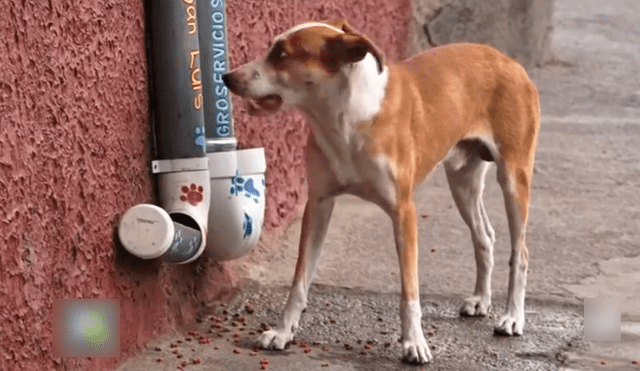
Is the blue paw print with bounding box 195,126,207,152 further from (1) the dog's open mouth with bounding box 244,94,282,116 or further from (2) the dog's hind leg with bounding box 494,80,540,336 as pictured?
(2) the dog's hind leg with bounding box 494,80,540,336

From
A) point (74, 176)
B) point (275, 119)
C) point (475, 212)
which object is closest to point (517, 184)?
point (475, 212)

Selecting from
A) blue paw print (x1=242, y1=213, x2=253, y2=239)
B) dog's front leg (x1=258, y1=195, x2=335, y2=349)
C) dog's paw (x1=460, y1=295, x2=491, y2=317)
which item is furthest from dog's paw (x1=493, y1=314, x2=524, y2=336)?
blue paw print (x1=242, y1=213, x2=253, y2=239)

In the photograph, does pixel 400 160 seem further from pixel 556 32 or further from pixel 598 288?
pixel 556 32

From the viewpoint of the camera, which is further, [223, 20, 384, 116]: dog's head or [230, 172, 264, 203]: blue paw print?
[230, 172, 264, 203]: blue paw print

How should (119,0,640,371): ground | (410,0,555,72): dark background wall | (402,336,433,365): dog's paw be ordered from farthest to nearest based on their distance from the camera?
(410,0,555,72): dark background wall → (119,0,640,371): ground → (402,336,433,365): dog's paw

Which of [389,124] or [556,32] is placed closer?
[389,124]

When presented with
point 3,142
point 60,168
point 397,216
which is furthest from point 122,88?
point 397,216

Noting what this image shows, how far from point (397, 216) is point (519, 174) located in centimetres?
56

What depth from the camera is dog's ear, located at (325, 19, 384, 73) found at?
3.07 m

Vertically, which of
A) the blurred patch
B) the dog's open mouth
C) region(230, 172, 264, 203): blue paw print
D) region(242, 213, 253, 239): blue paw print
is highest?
the dog's open mouth

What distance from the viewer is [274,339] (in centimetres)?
342

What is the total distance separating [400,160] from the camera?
3285 mm

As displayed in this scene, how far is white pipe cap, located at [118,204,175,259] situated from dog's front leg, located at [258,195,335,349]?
465mm

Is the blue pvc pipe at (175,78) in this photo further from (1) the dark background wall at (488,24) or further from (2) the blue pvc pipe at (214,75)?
(1) the dark background wall at (488,24)
